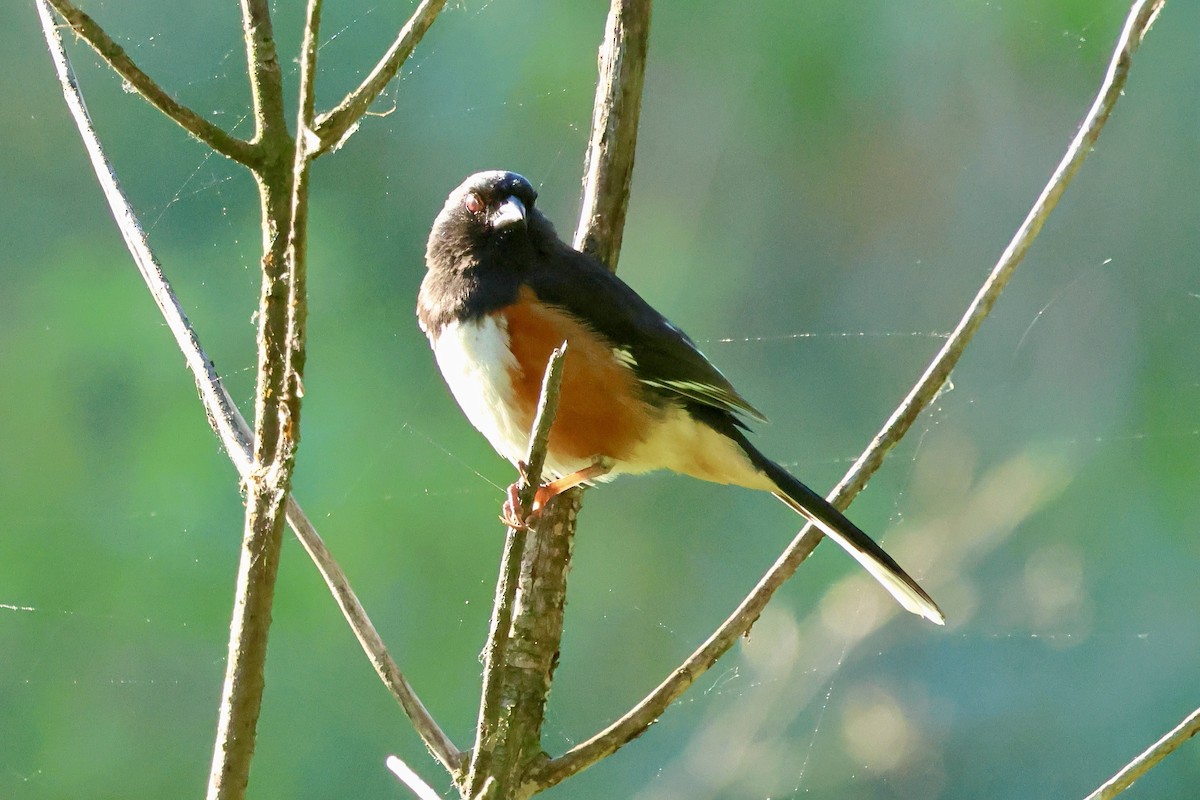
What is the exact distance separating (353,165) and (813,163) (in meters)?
1.45

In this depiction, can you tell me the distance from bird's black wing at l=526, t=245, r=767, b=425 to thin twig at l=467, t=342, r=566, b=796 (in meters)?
0.73

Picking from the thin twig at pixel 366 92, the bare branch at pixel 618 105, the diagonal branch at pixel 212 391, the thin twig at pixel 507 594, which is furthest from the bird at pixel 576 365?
the thin twig at pixel 366 92

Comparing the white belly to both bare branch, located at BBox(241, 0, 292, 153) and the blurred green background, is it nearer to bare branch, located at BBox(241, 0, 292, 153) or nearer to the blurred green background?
bare branch, located at BBox(241, 0, 292, 153)

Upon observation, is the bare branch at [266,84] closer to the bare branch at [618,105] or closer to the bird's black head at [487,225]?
the bare branch at [618,105]

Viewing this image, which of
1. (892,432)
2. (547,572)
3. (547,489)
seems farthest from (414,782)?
(892,432)

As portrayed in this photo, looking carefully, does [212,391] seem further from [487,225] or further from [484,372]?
[487,225]

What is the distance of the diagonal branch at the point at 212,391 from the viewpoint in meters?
0.93

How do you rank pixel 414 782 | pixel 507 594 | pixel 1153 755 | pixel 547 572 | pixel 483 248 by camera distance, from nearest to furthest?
pixel 507 594
pixel 1153 755
pixel 414 782
pixel 547 572
pixel 483 248

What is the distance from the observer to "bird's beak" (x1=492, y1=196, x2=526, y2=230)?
160cm

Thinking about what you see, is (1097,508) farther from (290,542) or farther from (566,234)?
(290,542)

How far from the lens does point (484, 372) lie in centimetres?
156

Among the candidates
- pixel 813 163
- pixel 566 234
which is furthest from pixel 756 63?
pixel 566 234

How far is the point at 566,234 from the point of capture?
3139mm

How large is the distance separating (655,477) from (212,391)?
2624mm
